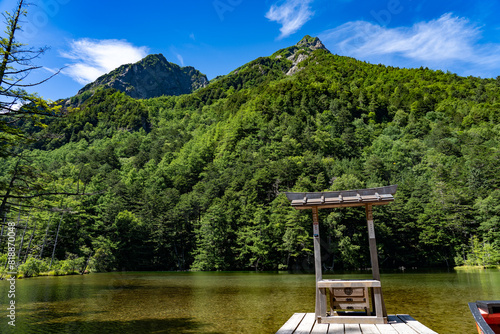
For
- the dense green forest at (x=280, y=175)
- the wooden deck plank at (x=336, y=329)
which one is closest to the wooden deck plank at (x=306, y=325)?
the wooden deck plank at (x=336, y=329)

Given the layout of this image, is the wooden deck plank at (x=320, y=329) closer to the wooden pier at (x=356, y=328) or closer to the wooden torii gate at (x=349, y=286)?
the wooden pier at (x=356, y=328)

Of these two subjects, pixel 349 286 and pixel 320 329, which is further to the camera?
pixel 349 286

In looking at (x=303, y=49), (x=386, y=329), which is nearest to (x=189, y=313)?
(x=386, y=329)

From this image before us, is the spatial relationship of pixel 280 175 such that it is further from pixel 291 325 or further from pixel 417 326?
pixel 417 326

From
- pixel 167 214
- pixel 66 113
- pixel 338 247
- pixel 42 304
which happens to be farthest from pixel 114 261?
pixel 66 113

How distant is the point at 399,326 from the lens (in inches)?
274

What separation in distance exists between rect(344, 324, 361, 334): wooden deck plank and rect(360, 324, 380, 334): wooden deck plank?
11 centimetres

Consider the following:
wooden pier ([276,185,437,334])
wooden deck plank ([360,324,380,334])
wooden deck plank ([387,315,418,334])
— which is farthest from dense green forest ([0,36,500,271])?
wooden deck plank ([387,315,418,334])

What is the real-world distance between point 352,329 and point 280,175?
51.7 m

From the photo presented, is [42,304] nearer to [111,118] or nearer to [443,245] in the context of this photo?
[443,245]

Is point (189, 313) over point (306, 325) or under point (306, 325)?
under

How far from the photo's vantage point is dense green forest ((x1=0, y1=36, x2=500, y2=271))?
45.5 metres

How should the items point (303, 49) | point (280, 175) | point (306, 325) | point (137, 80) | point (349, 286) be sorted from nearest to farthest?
1. point (306, 325)
2. point (349, 286)
3. point (280, 175)
4. point (303, 49)
5. point (137, 80)

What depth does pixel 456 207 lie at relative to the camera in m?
45.5
